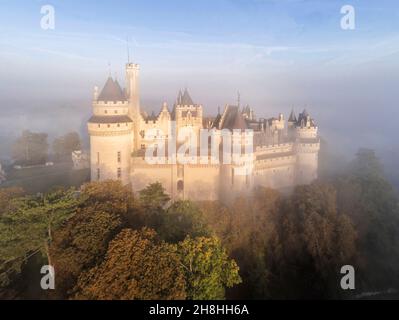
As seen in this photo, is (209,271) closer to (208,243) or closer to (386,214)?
(208,243)

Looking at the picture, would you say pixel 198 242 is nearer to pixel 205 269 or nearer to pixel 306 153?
pixel 205 269

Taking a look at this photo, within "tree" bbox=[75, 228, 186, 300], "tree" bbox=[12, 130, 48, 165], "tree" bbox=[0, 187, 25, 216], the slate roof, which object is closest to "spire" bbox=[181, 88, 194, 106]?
the slate roof

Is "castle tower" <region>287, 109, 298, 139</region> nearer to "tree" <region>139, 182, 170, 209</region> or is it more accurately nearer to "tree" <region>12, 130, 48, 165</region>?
"tree" <region>139, 182, 170, 209</region>

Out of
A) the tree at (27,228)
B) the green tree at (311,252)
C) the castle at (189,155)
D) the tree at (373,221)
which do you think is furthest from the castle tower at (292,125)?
the tree at (27,228)

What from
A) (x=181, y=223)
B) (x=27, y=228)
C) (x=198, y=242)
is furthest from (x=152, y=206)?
(x=27, y=228)
